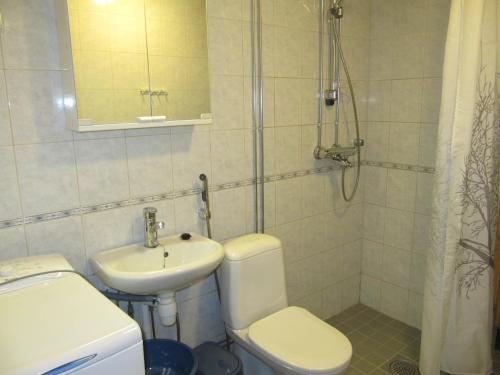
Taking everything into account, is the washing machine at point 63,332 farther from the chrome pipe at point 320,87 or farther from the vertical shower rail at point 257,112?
the chrome pipe at point 320,87

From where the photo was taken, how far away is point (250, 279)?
203 centimetres

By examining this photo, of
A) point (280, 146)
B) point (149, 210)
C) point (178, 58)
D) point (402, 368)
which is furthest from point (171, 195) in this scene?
point (402, 368)

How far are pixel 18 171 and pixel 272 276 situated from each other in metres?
1.24

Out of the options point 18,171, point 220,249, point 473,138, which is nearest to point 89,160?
point 18,171

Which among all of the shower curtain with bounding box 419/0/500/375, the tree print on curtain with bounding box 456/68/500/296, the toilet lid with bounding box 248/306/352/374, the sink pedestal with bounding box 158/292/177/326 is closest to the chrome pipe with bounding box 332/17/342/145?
the shower curtain with bounding box 419/0/500/375

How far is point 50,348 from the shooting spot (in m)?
1.03

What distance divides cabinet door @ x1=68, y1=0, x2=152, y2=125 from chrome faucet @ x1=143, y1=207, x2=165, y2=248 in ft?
1.35

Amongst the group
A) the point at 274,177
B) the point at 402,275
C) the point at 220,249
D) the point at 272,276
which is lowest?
the point at 402,275

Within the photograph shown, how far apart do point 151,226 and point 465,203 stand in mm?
1547

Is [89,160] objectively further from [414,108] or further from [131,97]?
[414,108]

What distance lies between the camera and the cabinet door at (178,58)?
1678 mm

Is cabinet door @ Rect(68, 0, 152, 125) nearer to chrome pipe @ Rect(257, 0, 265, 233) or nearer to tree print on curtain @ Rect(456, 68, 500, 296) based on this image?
chrome pipe @ Rect(257, 0, 265, 233)

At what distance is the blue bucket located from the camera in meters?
1.82

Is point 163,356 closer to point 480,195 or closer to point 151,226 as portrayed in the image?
point 151,226
